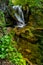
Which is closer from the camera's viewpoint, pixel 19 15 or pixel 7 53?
pixel 7 53

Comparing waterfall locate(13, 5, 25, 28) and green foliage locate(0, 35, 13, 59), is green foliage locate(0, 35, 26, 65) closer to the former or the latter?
green foliage locate(0, 35, 13, 59)

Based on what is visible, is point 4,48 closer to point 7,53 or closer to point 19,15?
point 7,53

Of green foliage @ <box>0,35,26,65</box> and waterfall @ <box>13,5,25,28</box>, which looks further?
waterfall @ <box>13,5,25,28</box>

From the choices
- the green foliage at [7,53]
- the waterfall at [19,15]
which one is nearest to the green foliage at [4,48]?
the green foliage at [7,53]

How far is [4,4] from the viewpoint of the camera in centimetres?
1324

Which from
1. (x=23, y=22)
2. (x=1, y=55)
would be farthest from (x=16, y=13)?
(x=1, y=55)

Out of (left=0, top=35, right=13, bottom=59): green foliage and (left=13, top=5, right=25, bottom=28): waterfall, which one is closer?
(left=0, top=35, right=13, bottom=59): green foliage

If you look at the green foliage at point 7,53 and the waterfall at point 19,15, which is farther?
the waterfall at point 19,15

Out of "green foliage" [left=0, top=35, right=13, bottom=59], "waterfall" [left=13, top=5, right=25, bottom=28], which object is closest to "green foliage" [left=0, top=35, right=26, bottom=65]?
"green foliage" [left=0, top=35, right=13, bottom=59]

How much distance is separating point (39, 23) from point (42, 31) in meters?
1.69

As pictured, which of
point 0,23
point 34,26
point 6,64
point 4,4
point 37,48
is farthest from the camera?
point 4,4

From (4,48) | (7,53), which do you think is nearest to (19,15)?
(4,48)

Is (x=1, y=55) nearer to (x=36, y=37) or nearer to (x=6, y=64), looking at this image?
(x=6, y=64)

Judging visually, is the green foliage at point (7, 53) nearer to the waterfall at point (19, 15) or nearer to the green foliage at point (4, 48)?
the green foliage at point (4, 48)
